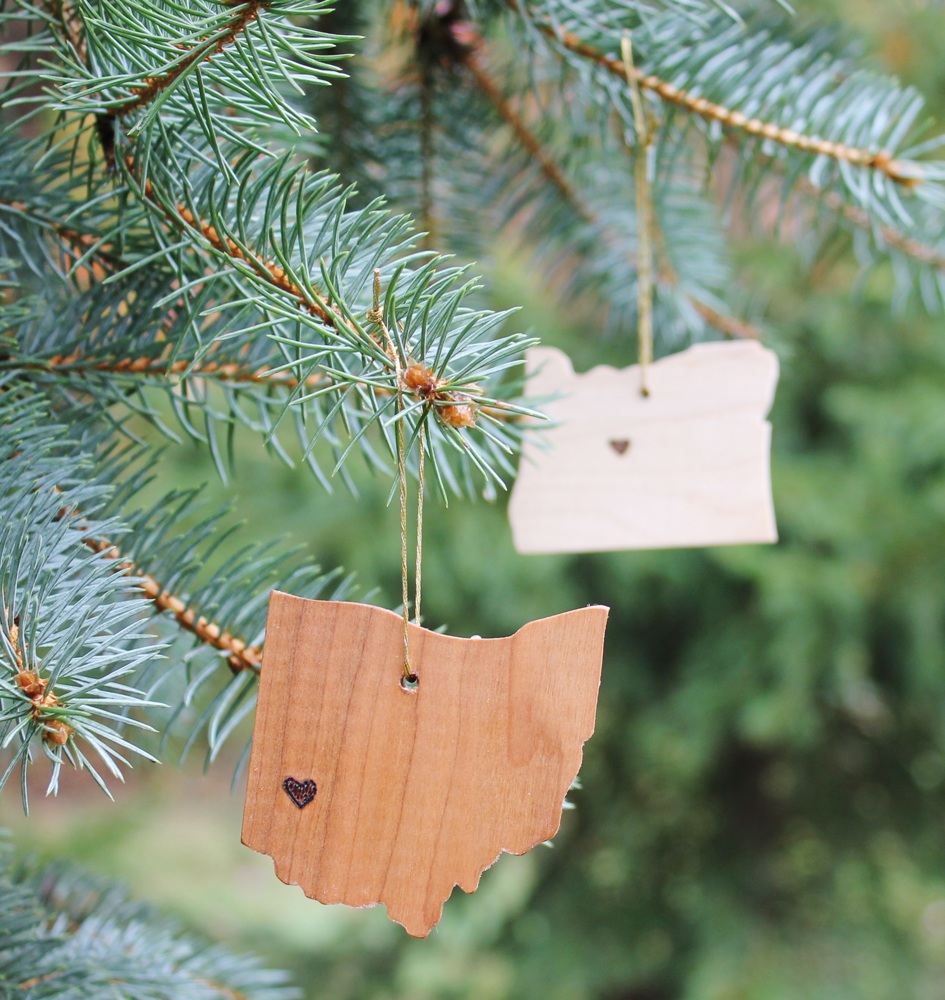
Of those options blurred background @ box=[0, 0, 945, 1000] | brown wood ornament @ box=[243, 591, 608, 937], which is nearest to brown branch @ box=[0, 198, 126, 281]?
brown wood ornament @ box=[243, 591, 608, 937]

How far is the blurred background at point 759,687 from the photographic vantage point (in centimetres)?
118

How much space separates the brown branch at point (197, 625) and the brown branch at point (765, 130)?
37 centimetres

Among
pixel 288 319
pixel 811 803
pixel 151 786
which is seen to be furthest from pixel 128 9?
pixel 151 786

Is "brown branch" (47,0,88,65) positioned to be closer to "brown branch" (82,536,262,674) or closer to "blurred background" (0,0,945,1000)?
"brown branch" (82,536,262,674)

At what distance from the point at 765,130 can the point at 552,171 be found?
0.19 meters

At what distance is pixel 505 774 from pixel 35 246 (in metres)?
0.33

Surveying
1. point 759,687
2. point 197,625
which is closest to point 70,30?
point 197,625

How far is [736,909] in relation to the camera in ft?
4.46

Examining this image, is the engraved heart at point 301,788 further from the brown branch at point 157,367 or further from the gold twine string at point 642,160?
the gold twine string at point 642,160

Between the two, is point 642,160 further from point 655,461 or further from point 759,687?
point 759,687

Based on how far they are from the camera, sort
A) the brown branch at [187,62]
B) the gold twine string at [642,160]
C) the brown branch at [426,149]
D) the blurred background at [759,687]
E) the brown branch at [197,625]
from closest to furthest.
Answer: the brown branch at [187,62]
the brown branch at [197,625]
the gold twine string at [642,160]
the brown branch at [426,149]
the blurred background at [759,687]

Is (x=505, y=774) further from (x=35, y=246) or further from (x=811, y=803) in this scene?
(x=811, y=803)

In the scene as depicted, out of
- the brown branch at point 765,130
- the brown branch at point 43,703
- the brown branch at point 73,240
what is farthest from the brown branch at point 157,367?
the brown branch at point 765,130

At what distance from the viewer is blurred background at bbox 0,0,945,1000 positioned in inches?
46.4
